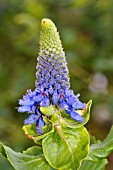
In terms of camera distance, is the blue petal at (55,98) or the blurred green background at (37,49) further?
the blurred green background at (37,49)

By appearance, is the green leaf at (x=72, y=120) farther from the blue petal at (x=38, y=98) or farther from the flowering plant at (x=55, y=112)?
the blue petal at (x=38, y=98)

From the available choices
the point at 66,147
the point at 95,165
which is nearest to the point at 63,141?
the point at 66,147

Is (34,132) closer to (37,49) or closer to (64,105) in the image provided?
(64,105)

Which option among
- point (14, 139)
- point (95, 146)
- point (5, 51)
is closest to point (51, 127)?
point (95, 146)

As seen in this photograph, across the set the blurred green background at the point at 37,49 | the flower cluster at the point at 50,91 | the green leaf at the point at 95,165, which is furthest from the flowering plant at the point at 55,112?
the blurred green background at the point at 37,49

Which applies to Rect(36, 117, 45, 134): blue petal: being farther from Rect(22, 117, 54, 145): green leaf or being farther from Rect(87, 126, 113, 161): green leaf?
Rect(87, 126, 113, 161): green leaf

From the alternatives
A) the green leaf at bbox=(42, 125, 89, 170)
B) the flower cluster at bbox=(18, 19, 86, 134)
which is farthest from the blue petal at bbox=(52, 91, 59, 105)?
the green leaf at bbox=(42, 125, 89, 170)

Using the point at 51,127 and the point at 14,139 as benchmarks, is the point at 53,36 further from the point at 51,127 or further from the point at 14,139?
the point at 14,139
